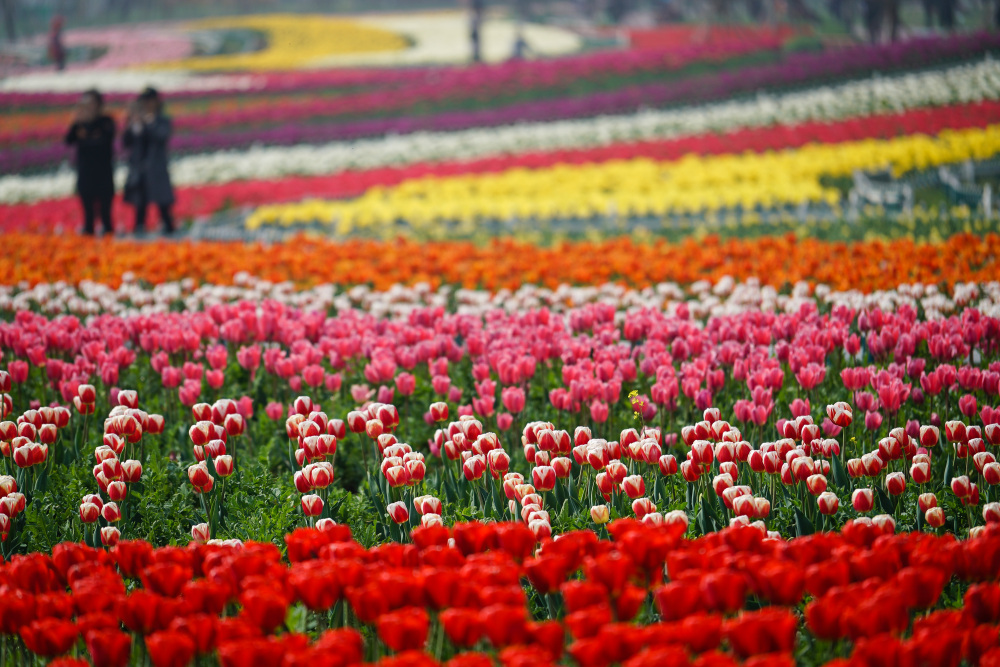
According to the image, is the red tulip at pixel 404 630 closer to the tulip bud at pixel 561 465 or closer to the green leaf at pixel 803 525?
the tulip bud at pixel 561 465

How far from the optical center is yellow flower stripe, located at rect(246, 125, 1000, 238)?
9867 millimetres

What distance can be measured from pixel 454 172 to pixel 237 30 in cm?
2235

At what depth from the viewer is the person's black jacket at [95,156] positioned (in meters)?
10.0

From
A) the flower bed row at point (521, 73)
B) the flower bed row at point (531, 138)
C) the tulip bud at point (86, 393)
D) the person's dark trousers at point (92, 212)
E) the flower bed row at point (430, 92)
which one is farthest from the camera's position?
the flower bed row at point (521, 73)

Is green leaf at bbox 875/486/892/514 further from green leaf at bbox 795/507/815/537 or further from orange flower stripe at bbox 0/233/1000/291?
orange flower stripe at bbox 0/233/1000/291

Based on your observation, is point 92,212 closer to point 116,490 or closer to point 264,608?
point 116,490

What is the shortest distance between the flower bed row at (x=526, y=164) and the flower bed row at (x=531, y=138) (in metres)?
1.16

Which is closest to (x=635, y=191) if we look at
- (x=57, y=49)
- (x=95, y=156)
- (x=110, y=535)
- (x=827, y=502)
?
(x=95, y=156)

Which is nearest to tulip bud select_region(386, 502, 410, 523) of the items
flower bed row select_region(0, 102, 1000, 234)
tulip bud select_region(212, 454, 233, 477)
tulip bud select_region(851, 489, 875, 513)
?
tulip bud select_region(212, 454, 233, 477)

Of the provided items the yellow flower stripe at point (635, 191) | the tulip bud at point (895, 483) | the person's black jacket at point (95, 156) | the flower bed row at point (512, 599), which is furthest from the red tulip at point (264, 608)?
the person's black jacket at point (95, 156)

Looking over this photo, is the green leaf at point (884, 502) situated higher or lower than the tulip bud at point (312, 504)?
lower

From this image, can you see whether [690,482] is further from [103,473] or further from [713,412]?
[103,473]

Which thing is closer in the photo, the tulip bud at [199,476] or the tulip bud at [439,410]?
the tulip bud at [199,476]

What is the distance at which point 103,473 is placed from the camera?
2.84m
